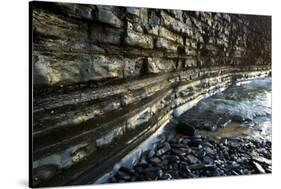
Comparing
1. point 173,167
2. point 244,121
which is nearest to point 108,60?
point 173,167

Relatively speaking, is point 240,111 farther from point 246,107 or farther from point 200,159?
point 200,159

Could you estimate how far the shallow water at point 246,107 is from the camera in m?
4.08

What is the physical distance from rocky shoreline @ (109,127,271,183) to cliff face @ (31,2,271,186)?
0.16m

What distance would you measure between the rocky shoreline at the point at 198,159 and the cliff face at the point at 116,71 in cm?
16

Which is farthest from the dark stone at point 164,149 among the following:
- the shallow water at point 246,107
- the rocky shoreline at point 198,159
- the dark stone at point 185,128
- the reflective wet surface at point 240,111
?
the shallow water at point 246,107

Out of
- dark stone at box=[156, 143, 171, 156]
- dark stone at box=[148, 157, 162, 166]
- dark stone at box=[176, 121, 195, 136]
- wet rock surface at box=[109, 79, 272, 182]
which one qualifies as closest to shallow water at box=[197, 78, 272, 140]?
wet rock surface at box=[109, 79, 272, 182]

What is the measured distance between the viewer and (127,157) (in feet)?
11.8

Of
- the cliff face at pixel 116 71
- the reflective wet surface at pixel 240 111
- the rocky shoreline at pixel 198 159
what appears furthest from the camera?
Result: the reflective wet surface at pixel 240 111

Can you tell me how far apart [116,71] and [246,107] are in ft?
4.33

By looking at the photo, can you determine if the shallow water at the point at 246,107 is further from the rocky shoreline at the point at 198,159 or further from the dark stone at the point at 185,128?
the dark stone at the point at 185,128

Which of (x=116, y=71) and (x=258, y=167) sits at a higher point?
(x=116, y=71)

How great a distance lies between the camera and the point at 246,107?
4.20 m

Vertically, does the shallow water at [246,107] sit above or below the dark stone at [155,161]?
above

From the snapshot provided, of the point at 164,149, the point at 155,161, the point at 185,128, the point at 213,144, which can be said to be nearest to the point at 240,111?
the point at 213,144
